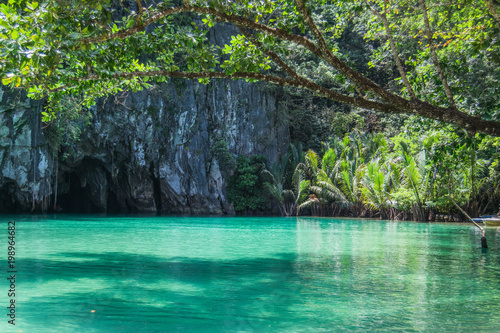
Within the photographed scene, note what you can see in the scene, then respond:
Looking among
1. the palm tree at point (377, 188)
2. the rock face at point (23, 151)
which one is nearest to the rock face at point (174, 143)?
the rock face at point (23, 151)

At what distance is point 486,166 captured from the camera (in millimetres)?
16016

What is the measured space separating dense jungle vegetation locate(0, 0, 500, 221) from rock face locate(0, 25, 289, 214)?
3.57 feet

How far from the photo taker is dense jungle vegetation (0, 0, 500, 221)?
4.31 metres

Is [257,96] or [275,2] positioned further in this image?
[257,96]

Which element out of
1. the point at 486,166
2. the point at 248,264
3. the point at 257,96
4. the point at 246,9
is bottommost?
the point at 248,264

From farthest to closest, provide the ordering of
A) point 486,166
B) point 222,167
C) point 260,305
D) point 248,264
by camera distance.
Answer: point 222,167 < point 486,166 < point 248,264 < point 260,305

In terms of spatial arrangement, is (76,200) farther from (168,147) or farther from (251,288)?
(251,288)

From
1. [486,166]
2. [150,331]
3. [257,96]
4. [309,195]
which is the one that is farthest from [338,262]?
[257,96]

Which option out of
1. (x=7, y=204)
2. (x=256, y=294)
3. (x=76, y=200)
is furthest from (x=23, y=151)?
(x=256, y=294)

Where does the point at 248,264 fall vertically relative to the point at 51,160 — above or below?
below

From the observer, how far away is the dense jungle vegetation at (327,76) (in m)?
4.31

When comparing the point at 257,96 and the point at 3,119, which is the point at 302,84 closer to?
the point at 3,119

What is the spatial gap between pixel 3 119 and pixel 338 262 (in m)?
16.4

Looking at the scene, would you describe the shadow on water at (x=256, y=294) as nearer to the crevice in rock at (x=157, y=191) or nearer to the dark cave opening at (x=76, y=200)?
the crevice in rock at (x=157, y=191)
